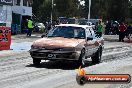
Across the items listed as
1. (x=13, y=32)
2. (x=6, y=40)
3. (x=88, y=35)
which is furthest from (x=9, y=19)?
(x=88, y=35)

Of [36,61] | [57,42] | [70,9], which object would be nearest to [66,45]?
[57,42]

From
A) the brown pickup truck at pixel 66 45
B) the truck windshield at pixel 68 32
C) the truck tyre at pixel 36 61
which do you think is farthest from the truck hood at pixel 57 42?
the truck tyre at pixel 36 61

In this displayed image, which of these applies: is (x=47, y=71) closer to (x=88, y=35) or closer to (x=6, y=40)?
(x=88, y=35)

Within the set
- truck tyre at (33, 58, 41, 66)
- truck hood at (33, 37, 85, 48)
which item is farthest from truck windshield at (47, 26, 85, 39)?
truck tyre at (33, 58, 41, 66)

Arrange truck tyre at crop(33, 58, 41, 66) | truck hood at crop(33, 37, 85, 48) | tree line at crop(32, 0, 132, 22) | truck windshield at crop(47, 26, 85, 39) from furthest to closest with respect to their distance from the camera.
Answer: tree line at crop(32, 0, 132, 22) → truck windshield at crop(47, 26, 85, 39) → truck tyre at crop(33, 58, 41, 66) → truck hood at crop(33, 37, 85, 48)

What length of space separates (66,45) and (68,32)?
149cm

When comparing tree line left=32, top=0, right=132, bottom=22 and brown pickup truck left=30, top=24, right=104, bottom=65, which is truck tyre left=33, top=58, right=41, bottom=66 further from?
tree line left=32, top=0, right=132, bottom=22

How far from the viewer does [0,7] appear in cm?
3906

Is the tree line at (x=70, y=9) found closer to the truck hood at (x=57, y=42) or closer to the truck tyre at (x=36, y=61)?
the truck tyre at (x=36, y=61)

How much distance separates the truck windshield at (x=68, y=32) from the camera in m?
15.2

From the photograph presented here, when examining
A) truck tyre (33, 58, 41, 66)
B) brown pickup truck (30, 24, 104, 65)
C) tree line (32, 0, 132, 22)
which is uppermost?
tree line (32, 0, 132, 22)

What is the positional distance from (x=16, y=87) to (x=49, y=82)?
136 centimetres

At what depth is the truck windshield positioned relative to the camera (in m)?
15.2

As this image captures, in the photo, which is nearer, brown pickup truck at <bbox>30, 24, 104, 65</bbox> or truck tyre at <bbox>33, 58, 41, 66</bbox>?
brown pickup truck at <bbox>30, 24, 104, 65</bbox>
